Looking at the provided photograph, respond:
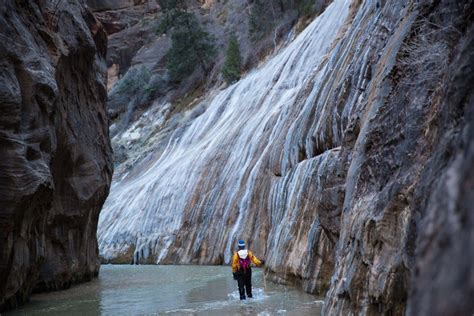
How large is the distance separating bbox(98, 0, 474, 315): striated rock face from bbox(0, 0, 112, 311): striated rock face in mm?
5971

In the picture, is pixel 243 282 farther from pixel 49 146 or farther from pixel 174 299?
pixel 49 146

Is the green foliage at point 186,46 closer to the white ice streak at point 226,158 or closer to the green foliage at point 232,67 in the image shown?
the green foliage at point 232,67

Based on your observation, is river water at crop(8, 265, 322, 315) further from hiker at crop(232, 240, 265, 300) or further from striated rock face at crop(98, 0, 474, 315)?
striated rock face at crop(98, 0, 474, 315)

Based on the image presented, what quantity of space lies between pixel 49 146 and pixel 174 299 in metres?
4.57

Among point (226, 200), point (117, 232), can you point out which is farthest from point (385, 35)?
Answer: point (117, 232)

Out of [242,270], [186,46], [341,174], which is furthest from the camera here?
[186,46]

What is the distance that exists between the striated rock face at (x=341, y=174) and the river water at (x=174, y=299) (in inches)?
38.7

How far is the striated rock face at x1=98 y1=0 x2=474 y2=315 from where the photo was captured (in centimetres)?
197

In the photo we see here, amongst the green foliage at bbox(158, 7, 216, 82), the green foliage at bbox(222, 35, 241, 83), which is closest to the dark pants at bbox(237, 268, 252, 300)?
the green foliage at bbox(222, 35, 241, 83)

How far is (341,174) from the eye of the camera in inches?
406

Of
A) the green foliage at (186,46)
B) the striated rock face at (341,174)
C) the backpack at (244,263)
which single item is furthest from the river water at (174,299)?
the green foliage at (186,46)

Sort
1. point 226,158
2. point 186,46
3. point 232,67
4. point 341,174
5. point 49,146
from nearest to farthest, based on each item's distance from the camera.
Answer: point 341,174 < point 49,146 < point 226,158 < point 232,67 < point 186,46

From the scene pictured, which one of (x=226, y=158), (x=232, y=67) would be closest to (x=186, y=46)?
(x=232, y=67)

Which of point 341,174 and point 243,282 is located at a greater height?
point 341,174
